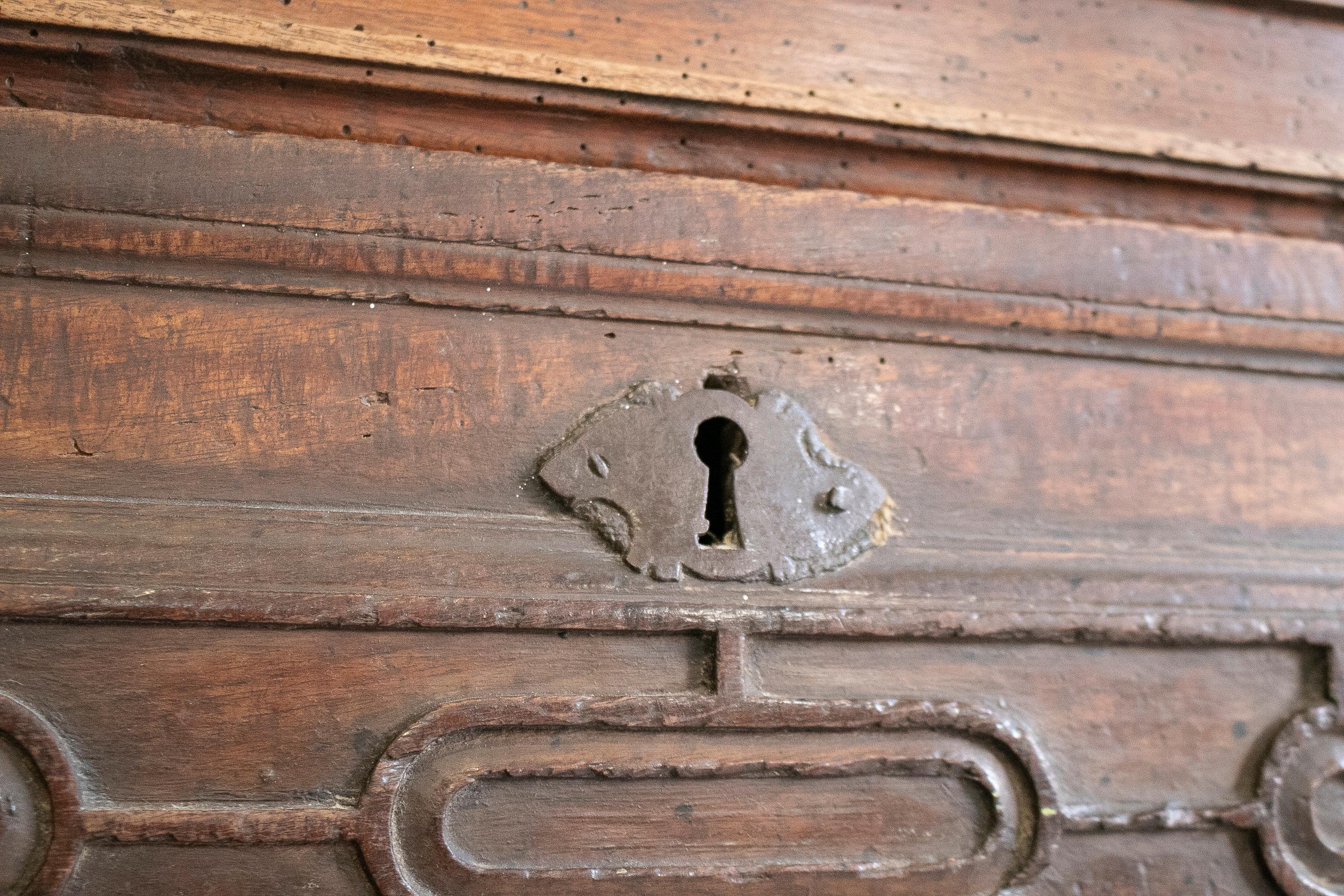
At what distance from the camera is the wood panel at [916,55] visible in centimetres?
93

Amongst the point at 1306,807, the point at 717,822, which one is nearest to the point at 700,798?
the point at 717,822

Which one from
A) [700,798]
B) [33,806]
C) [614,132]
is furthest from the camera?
[614,132]

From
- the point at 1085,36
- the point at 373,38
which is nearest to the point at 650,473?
the point at 373,38

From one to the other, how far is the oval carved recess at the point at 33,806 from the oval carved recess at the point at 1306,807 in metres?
1.30

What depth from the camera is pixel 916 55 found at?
106 centimetres

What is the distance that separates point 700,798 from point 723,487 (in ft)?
1.12

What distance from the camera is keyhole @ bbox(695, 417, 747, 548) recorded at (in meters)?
0.94

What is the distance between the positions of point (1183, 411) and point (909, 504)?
40cm

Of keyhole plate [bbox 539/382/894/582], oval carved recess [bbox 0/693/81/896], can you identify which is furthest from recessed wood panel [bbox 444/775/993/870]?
oval carved recess [bbox 0/693/81/896]

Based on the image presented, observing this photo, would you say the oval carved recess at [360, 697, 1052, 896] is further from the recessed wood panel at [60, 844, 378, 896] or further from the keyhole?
the keyhole

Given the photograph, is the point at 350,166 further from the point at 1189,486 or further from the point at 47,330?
the point at 1189,486

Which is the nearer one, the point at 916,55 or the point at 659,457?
the point at 659,457

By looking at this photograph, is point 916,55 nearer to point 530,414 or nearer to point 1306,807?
point 530,414

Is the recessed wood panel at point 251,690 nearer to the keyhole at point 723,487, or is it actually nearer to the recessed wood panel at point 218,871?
the recessed wood panel at point 218,871
